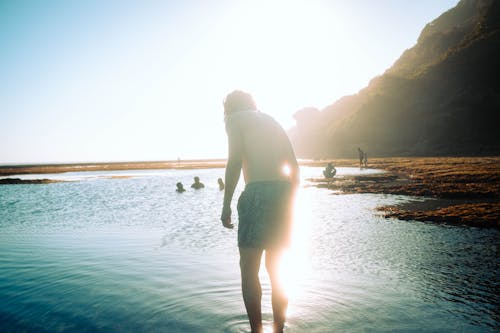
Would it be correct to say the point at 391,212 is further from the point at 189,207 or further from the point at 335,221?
the point at 189,207

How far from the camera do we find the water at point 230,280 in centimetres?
442

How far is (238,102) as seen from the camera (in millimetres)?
3961

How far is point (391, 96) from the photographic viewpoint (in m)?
113

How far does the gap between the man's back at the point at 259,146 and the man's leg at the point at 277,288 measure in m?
0.93

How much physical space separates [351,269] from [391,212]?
27.0 ft

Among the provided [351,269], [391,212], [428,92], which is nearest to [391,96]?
[428,92]

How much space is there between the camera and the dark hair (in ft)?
13.0

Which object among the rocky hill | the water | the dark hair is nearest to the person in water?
the dark hair

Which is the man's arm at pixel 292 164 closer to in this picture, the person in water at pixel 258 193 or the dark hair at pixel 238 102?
the person in water at pixel 258 193

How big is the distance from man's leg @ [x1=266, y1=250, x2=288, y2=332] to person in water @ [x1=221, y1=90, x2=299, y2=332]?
0.01 metres

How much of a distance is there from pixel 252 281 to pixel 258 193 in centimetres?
103

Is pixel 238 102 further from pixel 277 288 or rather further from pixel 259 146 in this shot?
pixel 277 288

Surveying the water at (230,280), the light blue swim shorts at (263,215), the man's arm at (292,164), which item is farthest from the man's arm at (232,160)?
the water at (230,280)

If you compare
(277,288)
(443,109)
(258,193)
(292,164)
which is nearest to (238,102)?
(292,164)
